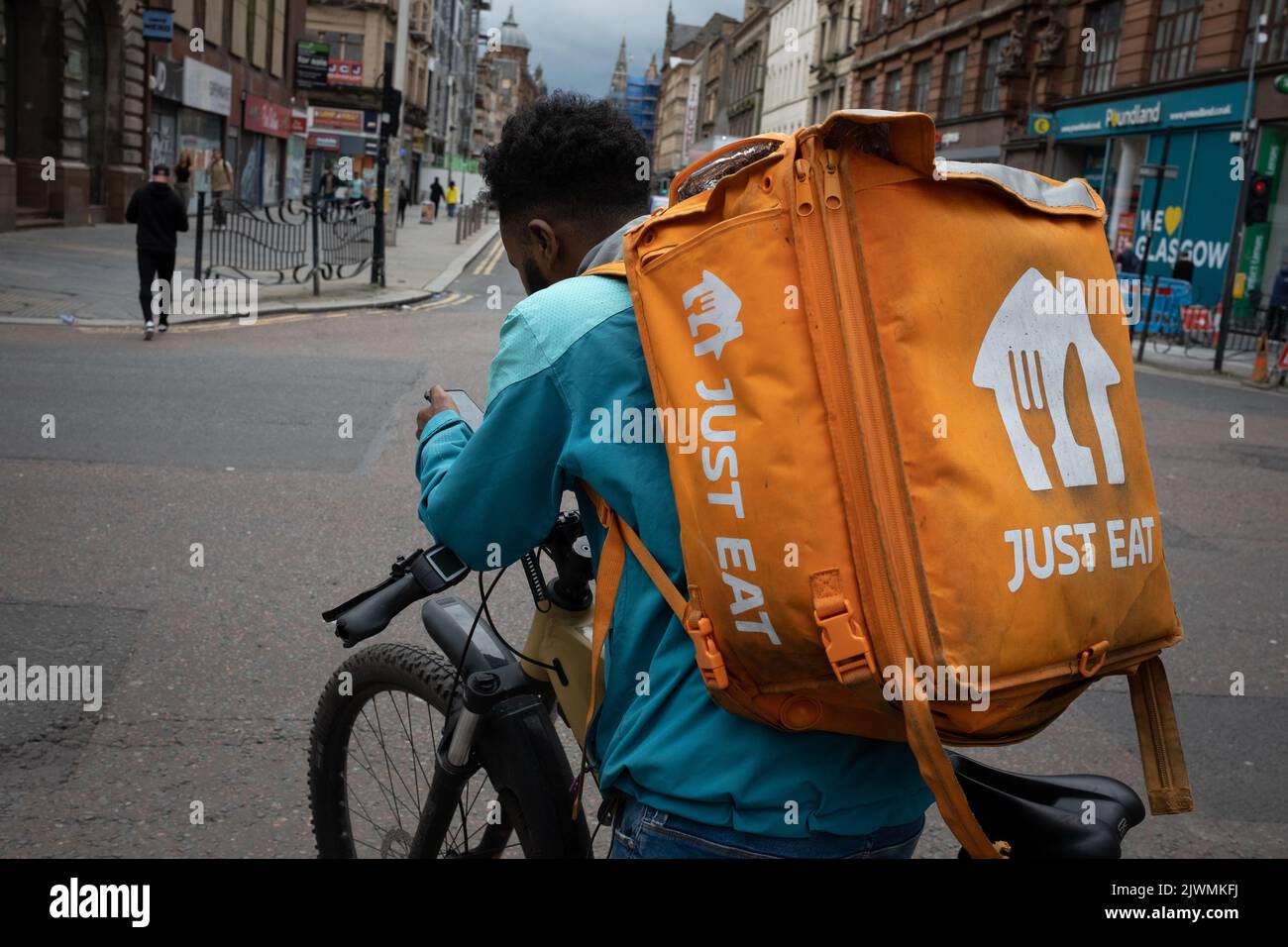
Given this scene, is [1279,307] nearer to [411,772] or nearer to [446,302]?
[446,302]

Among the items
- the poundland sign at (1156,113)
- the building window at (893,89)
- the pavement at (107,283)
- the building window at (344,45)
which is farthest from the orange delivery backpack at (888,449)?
the building window at (344,45)

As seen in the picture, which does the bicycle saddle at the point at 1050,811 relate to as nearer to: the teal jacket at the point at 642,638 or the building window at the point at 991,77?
the teal jacket at the point at 642,638

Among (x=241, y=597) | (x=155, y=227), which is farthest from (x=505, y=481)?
(x=155, y=227)

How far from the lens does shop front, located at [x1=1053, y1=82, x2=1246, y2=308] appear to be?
76.2 ft

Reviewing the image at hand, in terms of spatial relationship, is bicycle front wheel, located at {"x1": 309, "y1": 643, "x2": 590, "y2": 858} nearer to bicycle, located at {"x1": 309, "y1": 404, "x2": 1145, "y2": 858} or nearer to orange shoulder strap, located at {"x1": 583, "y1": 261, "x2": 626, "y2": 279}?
bicycle, located at {"x1": 309, "y1": 404, "x2": 1145, "y2": 858}

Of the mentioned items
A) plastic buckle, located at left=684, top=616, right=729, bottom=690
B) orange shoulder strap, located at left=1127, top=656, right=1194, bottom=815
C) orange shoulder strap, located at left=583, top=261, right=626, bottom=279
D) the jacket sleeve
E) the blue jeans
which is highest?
orange shoulder strap, located at left=583, top=261, right=626, bottom=279

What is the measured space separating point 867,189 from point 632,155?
65 centimetres

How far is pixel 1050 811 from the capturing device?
1714 millimetres

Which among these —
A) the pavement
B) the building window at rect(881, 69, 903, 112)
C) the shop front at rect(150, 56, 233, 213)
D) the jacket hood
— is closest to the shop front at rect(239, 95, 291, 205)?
the shop front at rect(150, 56, 233, 213)

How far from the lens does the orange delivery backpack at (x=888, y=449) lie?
1.38 metres

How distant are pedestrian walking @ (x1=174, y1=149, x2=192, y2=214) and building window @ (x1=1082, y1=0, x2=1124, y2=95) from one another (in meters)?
20.6

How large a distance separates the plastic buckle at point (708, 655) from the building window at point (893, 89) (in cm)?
4322

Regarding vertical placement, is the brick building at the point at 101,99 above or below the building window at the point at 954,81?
below

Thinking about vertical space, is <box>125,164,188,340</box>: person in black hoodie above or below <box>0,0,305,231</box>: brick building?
below
